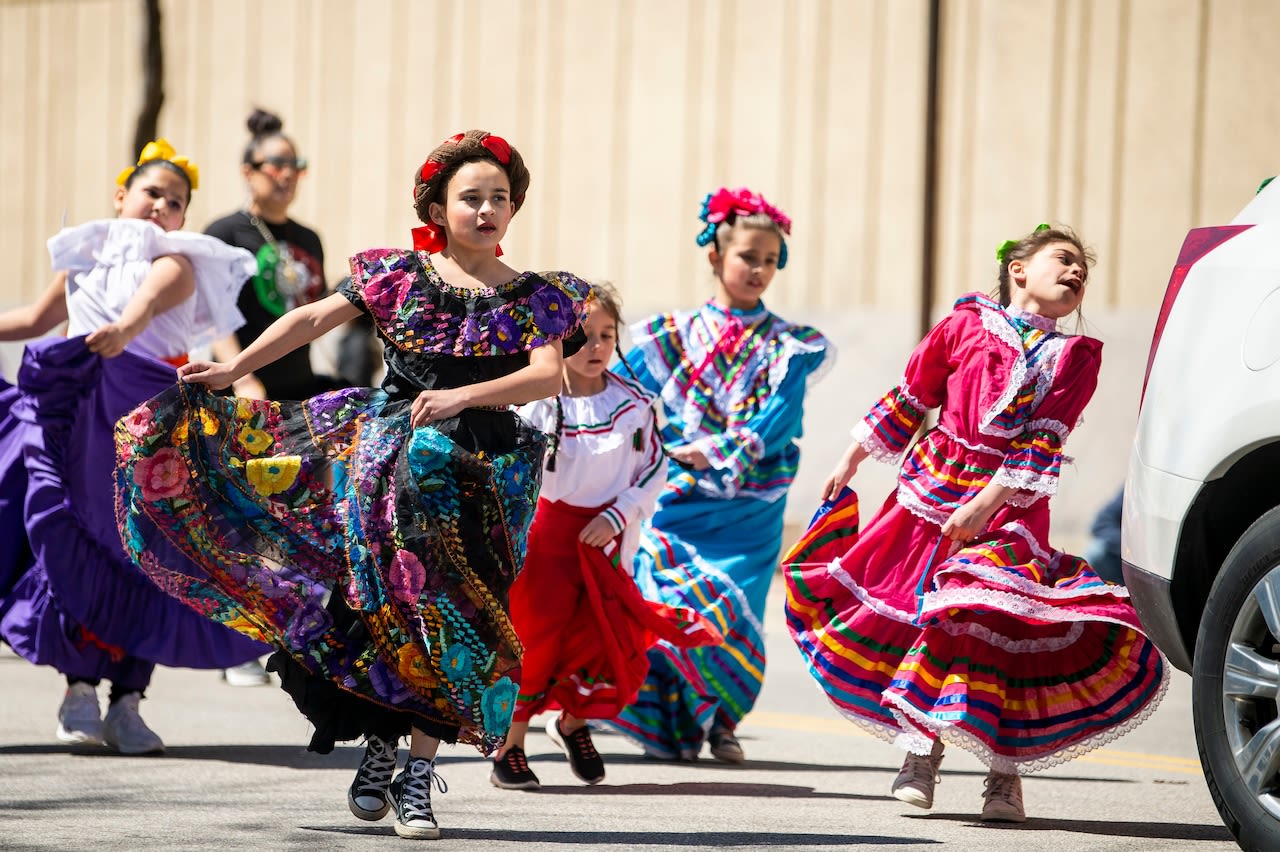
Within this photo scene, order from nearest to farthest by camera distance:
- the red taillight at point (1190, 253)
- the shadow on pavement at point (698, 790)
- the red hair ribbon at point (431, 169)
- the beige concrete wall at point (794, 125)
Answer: the red taillight at point (1190, 253) < the red hair ribbon at point (431, 169) < the shadow on pavement at point (698, 790) < the beige concrete wall at point (794, 125)

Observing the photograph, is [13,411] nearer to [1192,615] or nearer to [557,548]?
[557,548]

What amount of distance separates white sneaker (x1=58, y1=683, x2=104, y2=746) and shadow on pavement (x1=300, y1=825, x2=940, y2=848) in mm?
1661

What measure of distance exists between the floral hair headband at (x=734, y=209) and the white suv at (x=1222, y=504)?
106 inches

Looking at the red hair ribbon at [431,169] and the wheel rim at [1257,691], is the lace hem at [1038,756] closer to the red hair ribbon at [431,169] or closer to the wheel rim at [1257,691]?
the wheel rim at [1257,691]

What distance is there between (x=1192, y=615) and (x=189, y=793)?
287 centimetres

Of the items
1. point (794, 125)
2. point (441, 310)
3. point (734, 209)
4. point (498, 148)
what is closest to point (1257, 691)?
point (441, 310)

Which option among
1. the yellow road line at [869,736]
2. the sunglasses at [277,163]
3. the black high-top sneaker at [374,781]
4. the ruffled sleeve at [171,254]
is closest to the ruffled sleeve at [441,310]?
the black high-top sneaker at [374,781]

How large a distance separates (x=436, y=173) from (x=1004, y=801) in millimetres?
2395

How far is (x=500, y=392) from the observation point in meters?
4.78

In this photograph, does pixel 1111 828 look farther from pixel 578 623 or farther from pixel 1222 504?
pixel 578 623

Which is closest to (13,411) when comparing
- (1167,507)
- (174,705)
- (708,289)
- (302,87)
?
(174,705)

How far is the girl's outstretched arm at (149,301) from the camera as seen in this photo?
6297 mm

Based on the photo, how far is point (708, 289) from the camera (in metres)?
14.7

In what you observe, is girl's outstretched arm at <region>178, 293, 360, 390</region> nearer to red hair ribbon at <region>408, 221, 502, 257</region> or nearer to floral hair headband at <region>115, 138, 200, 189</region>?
red hair ribbon at <region>408, 221, 502, 257</region>
